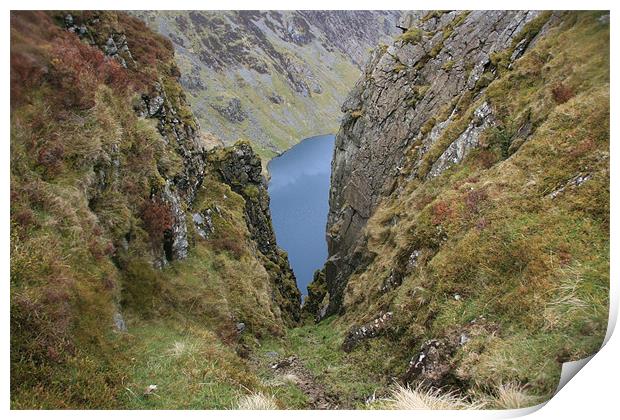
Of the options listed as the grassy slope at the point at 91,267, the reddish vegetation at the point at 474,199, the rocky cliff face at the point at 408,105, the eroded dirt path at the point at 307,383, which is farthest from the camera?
the rocky cliff face at the point at 408,105

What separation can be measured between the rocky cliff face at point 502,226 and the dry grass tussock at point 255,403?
388 centimetres

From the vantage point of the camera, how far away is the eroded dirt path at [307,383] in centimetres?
1138

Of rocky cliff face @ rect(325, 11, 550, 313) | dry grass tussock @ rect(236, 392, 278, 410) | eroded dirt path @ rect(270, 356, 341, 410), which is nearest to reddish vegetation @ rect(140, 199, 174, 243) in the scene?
eroded dirt path @ rect(270, 356, 341, 410)

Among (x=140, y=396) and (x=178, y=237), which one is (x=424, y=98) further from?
(x=140, y=396)

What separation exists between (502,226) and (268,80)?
17977 cm

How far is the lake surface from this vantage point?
2694 inches

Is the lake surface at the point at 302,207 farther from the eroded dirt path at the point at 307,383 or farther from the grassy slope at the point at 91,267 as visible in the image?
the grassy slope at the point at 91,267

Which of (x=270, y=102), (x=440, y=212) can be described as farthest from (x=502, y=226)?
(x=270, y=102)

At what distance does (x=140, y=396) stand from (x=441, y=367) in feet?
23.5

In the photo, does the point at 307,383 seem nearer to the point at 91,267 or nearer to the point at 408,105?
the point at 91,267

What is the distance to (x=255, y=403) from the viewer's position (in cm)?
912

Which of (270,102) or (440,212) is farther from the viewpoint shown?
(270,102)

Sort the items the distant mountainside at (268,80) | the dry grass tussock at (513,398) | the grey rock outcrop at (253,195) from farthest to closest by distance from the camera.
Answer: the distant mountainside at (268,80)
the grey rock outcrop at (253,195)
the dry grass tussock at (513,398)

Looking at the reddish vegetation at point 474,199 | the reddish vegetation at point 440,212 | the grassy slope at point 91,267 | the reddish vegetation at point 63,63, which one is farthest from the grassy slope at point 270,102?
the reddish vegetation at point 474,199
